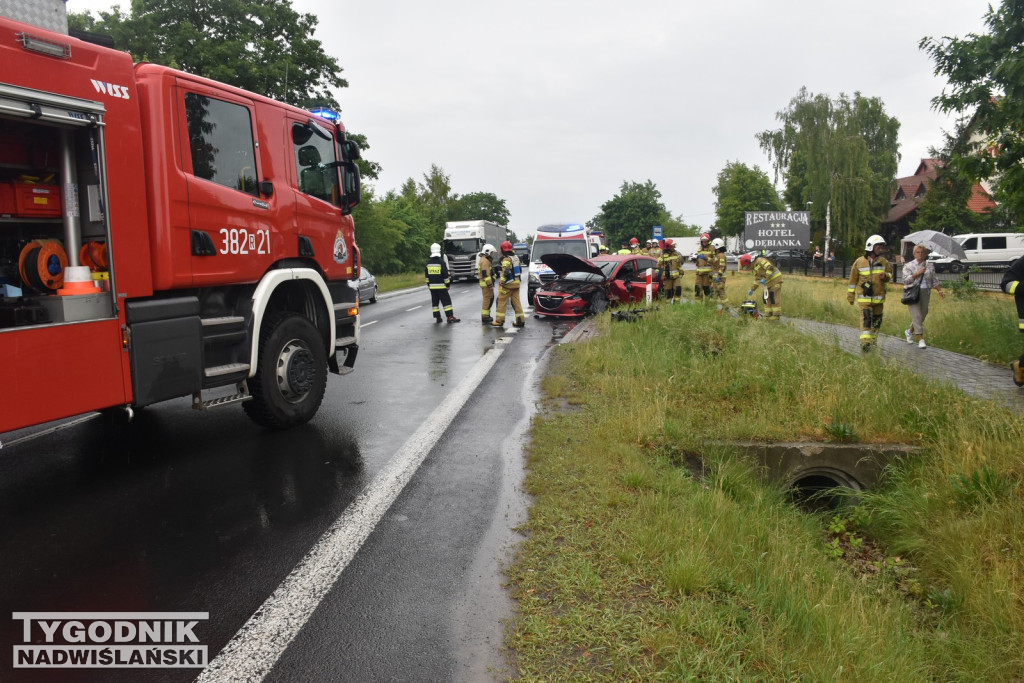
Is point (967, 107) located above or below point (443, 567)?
above

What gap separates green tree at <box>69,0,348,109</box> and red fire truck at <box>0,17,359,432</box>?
21320 mm

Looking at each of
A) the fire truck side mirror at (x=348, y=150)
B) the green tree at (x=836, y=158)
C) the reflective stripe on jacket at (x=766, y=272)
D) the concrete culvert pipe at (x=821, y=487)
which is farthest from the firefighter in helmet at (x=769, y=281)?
the green tree at (x=836, y=158)

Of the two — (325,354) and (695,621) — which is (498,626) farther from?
(325,354)

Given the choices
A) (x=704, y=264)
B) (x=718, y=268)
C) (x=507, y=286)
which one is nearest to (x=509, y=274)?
(x=507, y=286)

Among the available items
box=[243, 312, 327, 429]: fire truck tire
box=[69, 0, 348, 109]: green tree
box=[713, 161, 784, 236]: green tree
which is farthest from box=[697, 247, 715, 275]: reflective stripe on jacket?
box=[713, 161, 784, 236]: green tree

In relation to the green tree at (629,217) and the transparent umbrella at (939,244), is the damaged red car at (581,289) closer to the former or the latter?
the transparent umbrella at (939,244)

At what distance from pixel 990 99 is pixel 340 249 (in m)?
8.16

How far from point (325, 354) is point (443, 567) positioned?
3514 millimetres

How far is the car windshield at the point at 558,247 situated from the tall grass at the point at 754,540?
49.1 ft

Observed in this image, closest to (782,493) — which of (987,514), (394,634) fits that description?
(987,514)

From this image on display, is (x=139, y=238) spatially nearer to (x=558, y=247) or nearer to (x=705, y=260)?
(x=705, y=260)

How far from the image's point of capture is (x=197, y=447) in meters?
5.84

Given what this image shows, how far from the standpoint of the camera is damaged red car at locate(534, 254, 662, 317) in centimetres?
1564

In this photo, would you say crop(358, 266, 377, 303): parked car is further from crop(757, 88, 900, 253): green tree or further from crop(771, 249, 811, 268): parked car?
crop(757, 88, 900, 253): green tree
